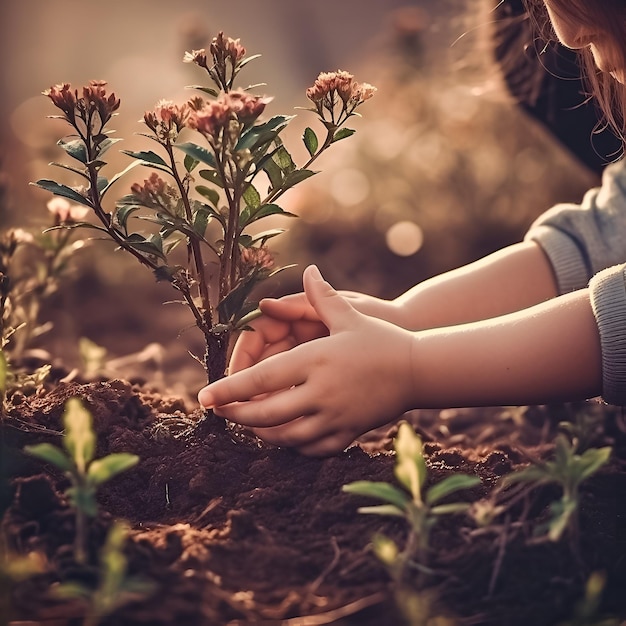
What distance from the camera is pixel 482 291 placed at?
200 cm

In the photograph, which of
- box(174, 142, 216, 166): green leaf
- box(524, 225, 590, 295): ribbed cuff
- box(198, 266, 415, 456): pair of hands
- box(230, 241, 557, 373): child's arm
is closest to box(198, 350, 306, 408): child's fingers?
box(198, 266, 415, 456): pair of hands

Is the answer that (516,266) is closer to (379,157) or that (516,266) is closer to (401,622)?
(401,622)

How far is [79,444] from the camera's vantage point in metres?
1.06

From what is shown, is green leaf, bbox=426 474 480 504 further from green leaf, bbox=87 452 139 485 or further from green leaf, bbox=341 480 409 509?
green leaf, bbox=87 452 139 485

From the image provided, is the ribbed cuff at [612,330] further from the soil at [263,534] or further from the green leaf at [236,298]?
the green leaf at [236,298]

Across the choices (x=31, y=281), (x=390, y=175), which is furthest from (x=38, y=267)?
(x=390, y=175)

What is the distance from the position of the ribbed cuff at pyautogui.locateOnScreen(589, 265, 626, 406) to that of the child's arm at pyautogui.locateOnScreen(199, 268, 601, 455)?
0.03 metres

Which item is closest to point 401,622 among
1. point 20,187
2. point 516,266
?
point 516,266

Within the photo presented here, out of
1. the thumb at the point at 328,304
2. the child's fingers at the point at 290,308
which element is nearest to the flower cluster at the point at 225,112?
the thumb at the point at 328,304

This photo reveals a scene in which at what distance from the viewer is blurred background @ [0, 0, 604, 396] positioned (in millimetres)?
2746

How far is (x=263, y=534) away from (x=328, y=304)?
0.46 metres

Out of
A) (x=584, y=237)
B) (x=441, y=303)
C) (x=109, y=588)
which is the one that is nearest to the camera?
(x=109, y=588)

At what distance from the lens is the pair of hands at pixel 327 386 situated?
1.47m

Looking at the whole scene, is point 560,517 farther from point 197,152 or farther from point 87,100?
point 87,100
